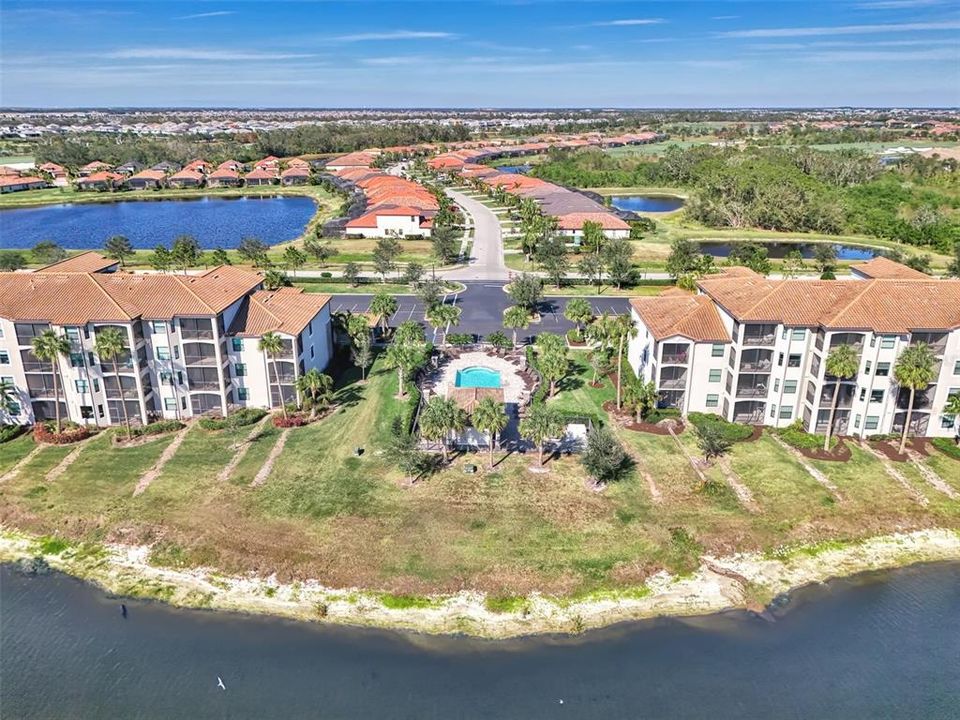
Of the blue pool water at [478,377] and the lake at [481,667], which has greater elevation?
the blue pool water at [478,377]

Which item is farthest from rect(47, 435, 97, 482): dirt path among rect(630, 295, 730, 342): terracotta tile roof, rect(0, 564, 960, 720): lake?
rect(630, 295, 730, 342): terracotta tile roof

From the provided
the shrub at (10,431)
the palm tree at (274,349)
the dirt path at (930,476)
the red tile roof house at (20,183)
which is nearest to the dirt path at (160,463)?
the palm tree at (274,349)

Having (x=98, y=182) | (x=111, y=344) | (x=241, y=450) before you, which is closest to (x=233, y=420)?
(x=241, y=450)

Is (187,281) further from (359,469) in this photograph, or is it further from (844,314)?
(844,314)

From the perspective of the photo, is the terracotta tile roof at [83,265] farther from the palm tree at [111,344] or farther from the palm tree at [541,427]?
the palm tree at [541,427]

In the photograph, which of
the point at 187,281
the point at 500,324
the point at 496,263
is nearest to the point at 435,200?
the point at 496,263
